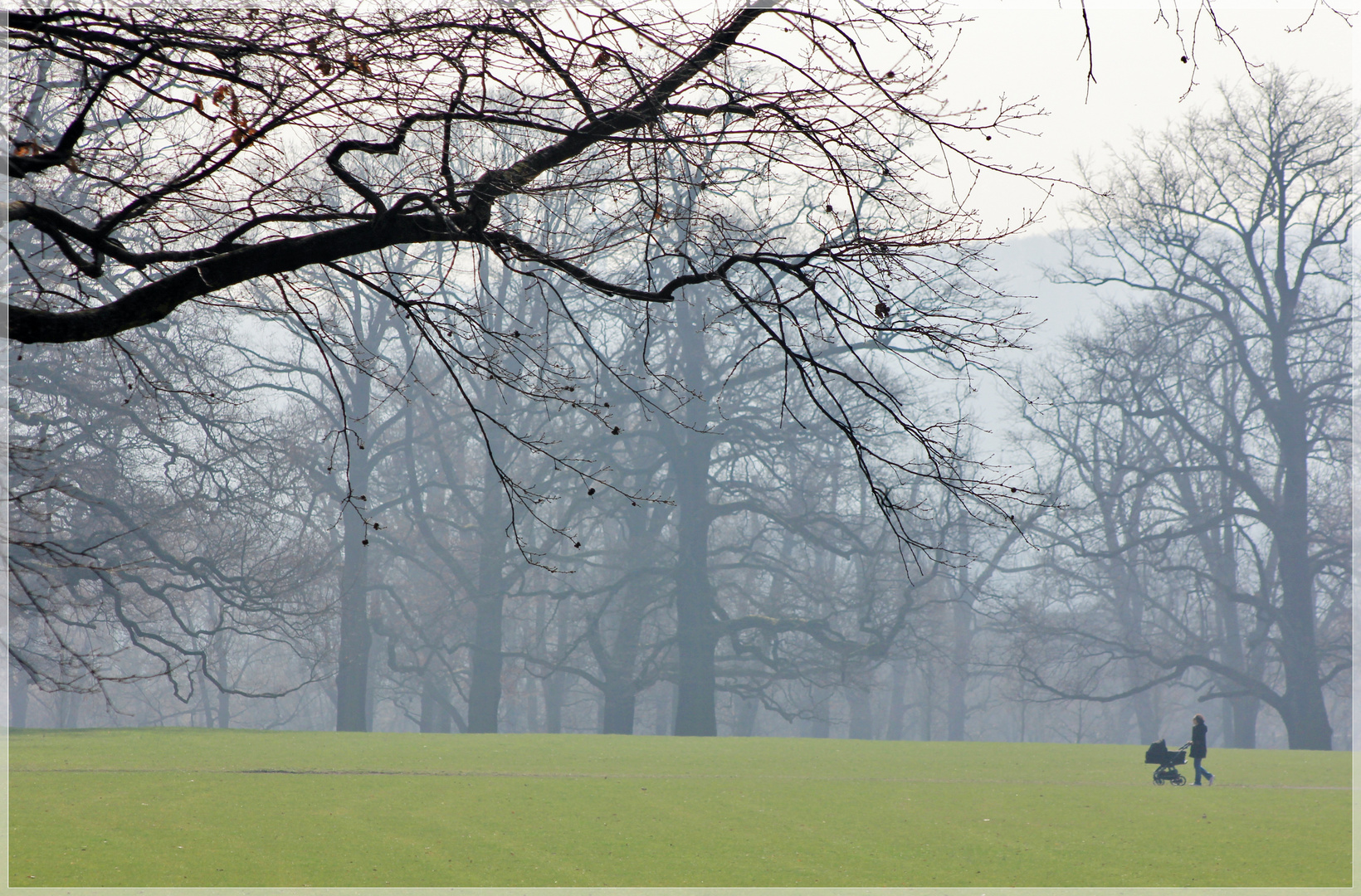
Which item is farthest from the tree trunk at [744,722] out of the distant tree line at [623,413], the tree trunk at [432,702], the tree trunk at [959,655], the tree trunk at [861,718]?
the tree trunk at [432,702]

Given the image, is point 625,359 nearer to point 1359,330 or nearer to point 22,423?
point 22,423

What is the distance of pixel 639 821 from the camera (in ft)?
40.8

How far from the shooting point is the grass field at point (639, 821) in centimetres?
998

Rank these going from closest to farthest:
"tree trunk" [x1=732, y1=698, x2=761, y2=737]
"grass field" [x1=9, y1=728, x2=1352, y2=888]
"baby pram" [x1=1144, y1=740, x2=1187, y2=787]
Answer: "grass field" [x1=9, y1=728, x2=1352, y2=888]
"baby pram" [x1=1144, y1=740, x2=1187, y2=787]
"tree trunk" [x1=732, y1=698, x2=761, y2=737]

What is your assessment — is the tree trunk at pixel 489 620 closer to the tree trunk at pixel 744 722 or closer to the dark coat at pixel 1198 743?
the tree trunk at pixel 744 722

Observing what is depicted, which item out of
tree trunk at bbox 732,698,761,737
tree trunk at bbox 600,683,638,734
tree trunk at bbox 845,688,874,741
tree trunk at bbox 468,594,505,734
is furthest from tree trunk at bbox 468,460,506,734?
tree trunk at bbox 845,688,874,741

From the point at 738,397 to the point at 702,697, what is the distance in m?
7.79

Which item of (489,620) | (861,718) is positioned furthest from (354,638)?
(861,718)

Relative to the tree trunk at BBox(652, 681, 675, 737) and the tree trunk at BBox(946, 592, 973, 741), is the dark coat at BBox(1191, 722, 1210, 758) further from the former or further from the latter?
the tree trunk at BBox(652, 681, 675, 737)

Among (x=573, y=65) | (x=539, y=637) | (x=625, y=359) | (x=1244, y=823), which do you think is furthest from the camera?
(x=539, y=637)

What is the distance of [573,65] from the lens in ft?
17.1

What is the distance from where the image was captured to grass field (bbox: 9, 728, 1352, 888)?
32.7 ft

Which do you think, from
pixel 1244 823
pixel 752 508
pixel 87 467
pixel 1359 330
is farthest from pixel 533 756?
pixel 1359 330

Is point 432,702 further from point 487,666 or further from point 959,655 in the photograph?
point 959,655
